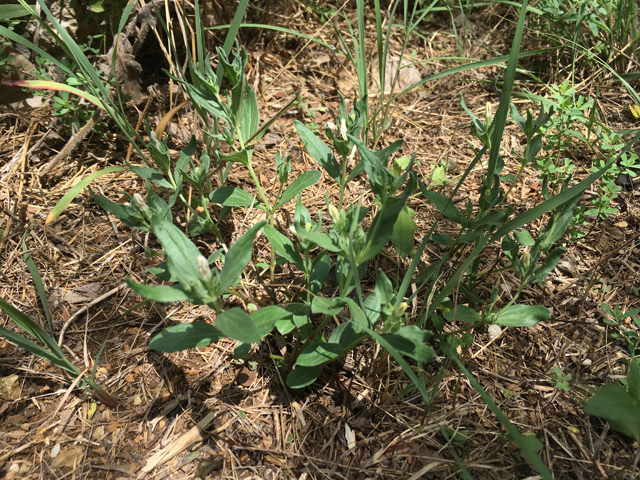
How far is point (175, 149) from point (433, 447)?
2.07m

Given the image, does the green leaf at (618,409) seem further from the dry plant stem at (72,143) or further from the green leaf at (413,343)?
the dry plant stem at (72,143)

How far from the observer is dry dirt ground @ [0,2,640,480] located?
1.59 metres

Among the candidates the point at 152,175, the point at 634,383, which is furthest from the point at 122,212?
the point at 634,383

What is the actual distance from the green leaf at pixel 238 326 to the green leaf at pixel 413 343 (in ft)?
1.45

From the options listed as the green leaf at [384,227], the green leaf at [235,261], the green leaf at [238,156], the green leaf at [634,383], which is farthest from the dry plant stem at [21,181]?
the green leaf at [634,383]

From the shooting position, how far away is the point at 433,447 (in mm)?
1611

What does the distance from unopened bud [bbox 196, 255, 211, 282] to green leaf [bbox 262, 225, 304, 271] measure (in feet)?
1.37

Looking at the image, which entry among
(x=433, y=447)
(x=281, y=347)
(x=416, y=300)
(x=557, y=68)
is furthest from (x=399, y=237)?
(x=557, y=68)

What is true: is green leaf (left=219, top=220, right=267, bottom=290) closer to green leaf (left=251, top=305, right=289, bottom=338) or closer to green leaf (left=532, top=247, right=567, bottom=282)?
green leaf (left=251, top=305, right=289, bottom=338)

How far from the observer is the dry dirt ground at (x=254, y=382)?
1.59 meters

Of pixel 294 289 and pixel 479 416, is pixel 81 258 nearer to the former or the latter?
pixel 294 289

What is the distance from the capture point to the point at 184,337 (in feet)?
4.50

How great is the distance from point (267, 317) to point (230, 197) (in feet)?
2.08

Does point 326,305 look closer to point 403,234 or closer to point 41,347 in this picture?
point 403,234
